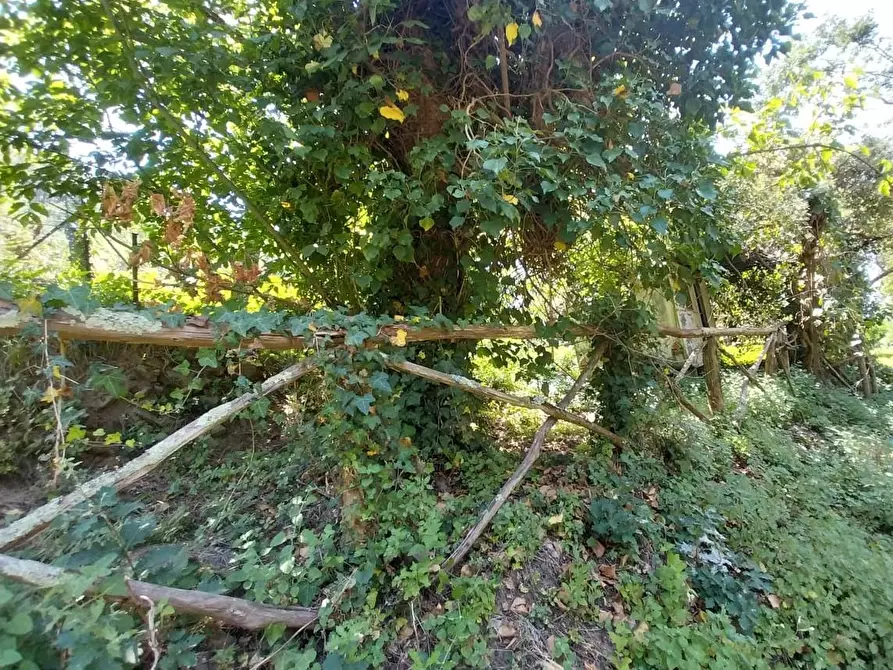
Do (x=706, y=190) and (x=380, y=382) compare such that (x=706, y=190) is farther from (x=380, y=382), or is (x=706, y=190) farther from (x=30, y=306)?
(x=30, y=306)

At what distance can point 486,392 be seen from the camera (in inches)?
117

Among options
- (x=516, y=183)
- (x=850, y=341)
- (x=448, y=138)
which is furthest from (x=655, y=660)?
(x=850, y=341)

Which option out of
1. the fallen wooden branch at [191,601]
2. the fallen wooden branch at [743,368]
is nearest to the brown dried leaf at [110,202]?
the fallen wooden branch at [191,601]

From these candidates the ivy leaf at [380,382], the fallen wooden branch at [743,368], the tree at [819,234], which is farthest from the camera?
the tree at [819,234]

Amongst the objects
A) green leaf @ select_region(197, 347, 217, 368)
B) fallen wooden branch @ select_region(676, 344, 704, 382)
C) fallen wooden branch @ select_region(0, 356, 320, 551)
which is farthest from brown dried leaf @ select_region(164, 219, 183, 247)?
fallen wooden branch @ select_region(676, 344, 704, 382)

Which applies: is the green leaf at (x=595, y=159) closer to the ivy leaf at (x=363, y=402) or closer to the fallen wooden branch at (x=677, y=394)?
the ivy leaf at (x=363, y=402)

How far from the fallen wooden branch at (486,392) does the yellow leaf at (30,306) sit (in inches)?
58.0

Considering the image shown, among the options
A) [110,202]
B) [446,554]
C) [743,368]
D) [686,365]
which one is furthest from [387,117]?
[743,368]

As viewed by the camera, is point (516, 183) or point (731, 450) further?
point (731, 450)

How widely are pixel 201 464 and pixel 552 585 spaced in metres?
2.84

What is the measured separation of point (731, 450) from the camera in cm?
438

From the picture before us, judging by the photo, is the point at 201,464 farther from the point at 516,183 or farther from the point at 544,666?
the point at 516,183

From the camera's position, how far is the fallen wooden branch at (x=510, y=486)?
8.69ft

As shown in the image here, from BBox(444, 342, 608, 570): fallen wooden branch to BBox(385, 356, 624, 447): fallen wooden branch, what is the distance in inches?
5.5
